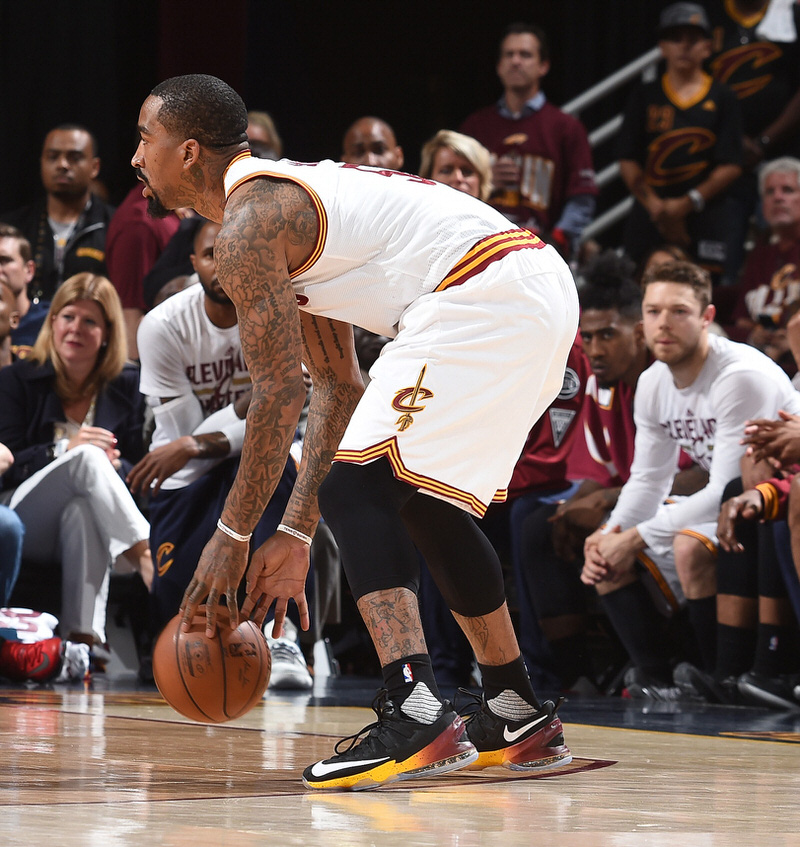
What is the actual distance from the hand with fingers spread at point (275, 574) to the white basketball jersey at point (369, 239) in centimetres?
47

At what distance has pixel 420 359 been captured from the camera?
2.47m

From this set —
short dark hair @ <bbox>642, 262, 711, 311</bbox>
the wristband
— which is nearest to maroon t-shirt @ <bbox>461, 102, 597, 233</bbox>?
the wristband

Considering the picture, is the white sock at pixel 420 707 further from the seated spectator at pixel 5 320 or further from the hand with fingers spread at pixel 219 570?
the seated spectator at pixel 5 320

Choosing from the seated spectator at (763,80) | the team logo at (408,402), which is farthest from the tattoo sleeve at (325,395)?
the seated spectator at (763,80)

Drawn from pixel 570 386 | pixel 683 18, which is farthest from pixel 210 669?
pixel 683 18

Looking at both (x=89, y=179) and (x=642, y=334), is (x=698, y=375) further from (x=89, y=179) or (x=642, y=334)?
(x=89, y=179)

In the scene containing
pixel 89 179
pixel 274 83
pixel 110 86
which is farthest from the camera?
pixel 274 83

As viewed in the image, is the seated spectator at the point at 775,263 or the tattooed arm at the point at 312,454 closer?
the tattooed arm at the point at 312,454

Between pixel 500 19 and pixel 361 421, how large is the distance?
25.0 feet

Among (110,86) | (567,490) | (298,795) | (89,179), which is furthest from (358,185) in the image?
(110,86)

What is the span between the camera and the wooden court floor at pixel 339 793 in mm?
1850

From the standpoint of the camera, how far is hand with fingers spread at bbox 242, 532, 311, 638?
2633 millimetres

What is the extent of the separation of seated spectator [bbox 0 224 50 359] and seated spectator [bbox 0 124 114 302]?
0.41m

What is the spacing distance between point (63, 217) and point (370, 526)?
4.84 meters
